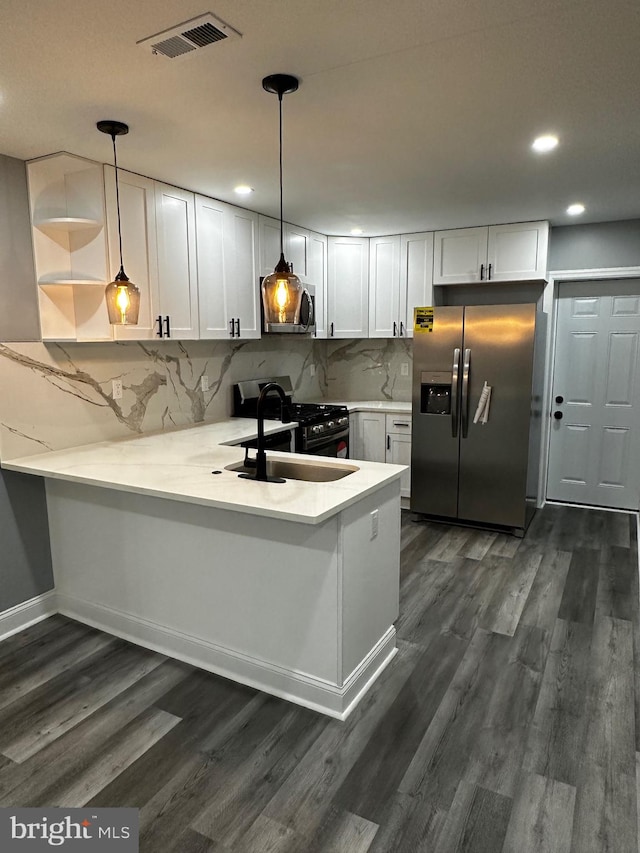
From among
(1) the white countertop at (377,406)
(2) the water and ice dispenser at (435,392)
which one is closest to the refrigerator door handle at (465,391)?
(2) the water and ice dispenser at (435,392)

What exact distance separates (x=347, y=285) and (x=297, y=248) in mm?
700

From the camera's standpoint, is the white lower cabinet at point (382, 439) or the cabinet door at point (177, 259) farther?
the white lower cabinet at point (382, 439)

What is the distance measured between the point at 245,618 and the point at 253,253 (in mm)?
2722

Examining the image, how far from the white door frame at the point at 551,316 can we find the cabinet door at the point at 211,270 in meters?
2.76

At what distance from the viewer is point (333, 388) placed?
588 centimetres

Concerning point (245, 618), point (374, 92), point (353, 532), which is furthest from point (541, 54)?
point (245, 618)

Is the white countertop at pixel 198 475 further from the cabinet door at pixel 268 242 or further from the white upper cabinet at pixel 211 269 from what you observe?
the cabinet door at pixel 268 242

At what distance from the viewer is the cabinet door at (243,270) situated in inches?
Result: 153

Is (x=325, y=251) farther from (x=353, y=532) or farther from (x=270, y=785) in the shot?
(x=270, y=785)

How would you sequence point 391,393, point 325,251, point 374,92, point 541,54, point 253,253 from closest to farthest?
point 541,54 → point 374,92 → point 253,253 → point 325,251 → point 391,393

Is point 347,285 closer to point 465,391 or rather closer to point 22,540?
point 465,391

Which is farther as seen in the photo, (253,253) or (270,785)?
(253,253)

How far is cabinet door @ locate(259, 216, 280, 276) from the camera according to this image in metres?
4.21

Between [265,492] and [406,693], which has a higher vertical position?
[265,492]
